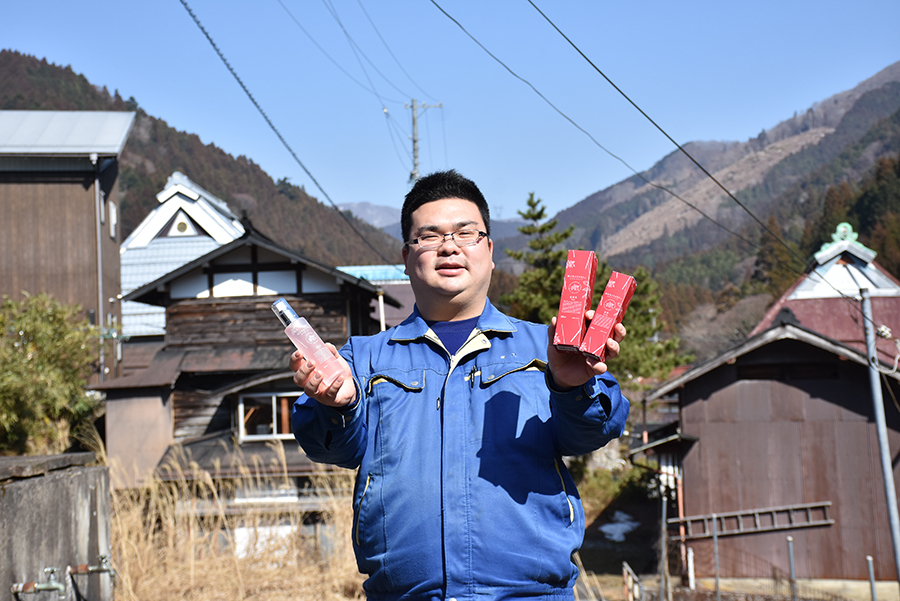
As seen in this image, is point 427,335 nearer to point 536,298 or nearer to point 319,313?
point 319,313

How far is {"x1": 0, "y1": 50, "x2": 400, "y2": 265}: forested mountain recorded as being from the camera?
6100cm

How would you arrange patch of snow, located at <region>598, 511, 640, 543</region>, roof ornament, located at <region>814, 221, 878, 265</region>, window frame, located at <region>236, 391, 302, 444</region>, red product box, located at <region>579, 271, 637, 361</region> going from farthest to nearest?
patch of snow, located at <region>598, 511, 640, 543</region> → roof ornament, located at <region>814, 221, 878, 265</region> → window frame, located at <region>236, 391, 302, 444</region> → red product box, located at <region>579, 271, 637, 361</region>

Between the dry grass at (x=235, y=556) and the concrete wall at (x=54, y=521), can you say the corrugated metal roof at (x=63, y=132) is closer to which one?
the dry grass at (x=235, y=556)

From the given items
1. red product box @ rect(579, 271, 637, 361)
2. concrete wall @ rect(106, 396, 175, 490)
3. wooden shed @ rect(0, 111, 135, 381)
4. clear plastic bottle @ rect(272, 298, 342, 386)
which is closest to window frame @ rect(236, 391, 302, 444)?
concrete wall @ rect(106, 396, 175, 490)

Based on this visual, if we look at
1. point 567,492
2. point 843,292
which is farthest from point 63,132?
point 843,292

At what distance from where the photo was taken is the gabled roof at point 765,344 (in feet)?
44.5

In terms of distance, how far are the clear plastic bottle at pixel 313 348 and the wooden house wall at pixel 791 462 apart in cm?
1402

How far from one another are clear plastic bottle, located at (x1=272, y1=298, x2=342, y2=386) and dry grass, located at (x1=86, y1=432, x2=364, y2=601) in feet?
11.8

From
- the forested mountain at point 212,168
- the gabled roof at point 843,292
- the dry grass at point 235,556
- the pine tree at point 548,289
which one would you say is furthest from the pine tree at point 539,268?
the forested mountain at point 212,168

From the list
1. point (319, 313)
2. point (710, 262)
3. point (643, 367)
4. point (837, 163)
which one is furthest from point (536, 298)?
point (837, 163)

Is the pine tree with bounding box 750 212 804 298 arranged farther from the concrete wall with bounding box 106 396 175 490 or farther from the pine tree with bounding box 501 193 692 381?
the concrete wall with bounding box 106 396 175 490

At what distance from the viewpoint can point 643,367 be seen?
21.8 metres

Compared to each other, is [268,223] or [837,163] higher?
[837,163]

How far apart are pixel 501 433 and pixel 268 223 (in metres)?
67.8
